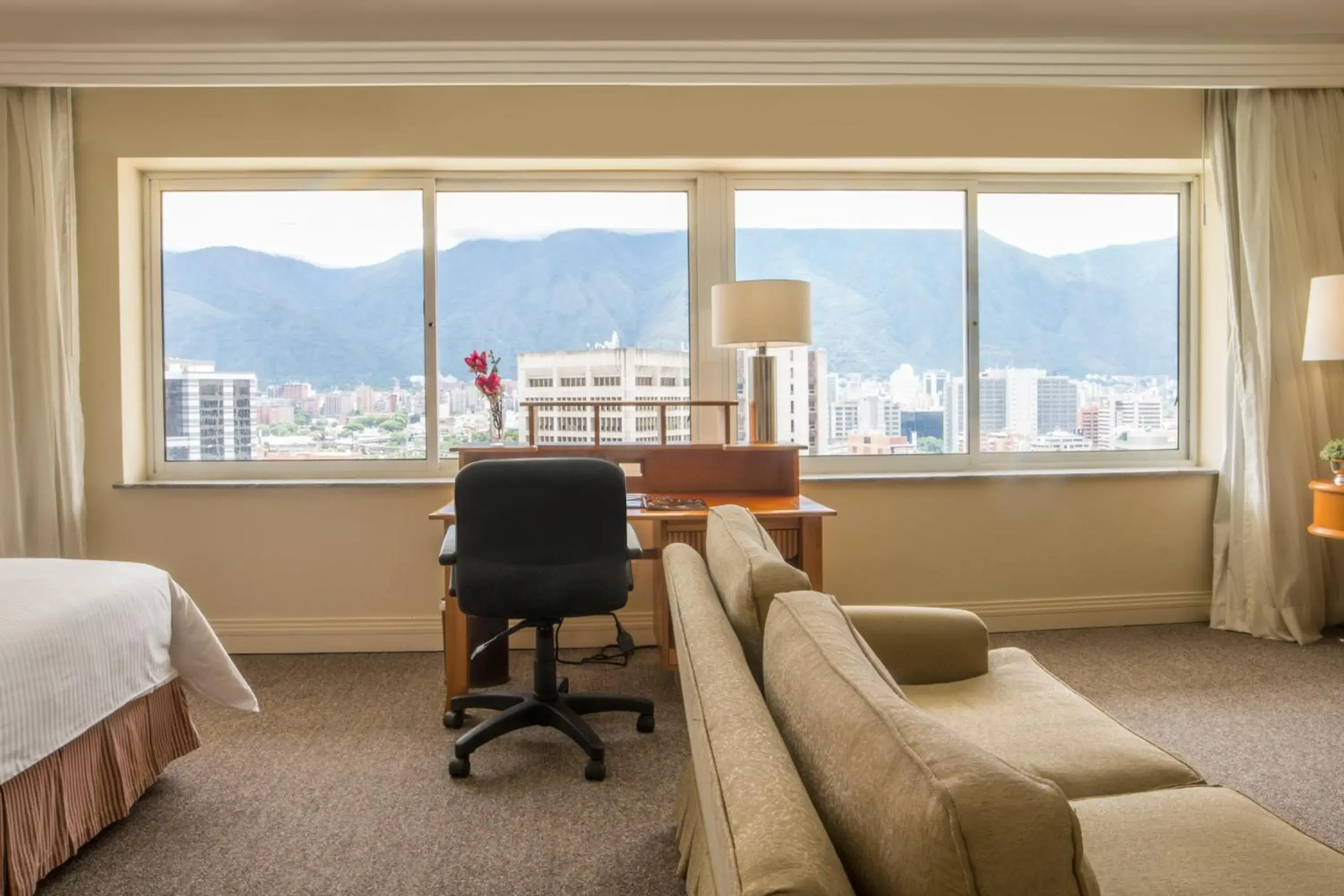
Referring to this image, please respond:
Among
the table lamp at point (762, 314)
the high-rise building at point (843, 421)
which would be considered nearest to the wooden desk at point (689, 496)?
the table lamp at point (762, 314)

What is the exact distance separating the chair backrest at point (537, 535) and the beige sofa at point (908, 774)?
20.8 inches

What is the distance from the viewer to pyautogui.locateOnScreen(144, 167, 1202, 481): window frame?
3.85m

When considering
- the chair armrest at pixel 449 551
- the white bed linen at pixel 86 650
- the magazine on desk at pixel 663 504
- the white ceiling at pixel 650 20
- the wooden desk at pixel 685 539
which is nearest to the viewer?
the white bed linen at pixel 86 650

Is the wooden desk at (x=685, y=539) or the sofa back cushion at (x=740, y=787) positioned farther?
the wooden desk at (x=685, y=539)

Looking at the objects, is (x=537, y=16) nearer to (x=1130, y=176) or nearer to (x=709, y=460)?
(x=709, y=460)

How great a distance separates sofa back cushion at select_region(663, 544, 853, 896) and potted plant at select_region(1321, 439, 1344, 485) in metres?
3.16

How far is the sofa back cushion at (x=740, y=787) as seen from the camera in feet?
2.25

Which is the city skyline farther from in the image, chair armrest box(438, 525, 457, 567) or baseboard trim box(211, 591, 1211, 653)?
chair armrest box(438, 525, 457, 567)

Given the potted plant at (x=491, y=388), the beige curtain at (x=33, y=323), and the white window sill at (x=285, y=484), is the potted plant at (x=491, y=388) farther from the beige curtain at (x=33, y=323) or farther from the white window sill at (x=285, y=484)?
the beige curtain at (x=33, y=323)

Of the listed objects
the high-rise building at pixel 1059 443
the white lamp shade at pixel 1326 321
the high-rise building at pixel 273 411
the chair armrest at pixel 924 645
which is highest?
the white lamp shade at pixel 1326 321

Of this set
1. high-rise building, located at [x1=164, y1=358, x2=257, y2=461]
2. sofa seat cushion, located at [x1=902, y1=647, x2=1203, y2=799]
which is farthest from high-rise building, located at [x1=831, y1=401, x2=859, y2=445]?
high-rise building, located at [x1=164, y1=358, x2=257, y2=461]

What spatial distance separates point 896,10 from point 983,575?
2379 millimetres

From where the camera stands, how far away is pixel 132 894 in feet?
6.09

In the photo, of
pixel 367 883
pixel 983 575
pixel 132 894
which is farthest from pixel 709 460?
pixel 132 894
